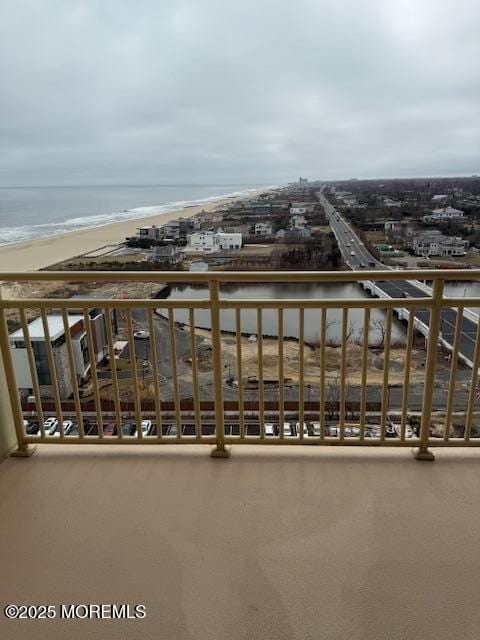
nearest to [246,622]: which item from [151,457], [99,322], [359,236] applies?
[151,457]

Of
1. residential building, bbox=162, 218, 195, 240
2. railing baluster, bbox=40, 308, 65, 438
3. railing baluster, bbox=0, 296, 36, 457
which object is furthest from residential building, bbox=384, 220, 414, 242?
railing baluster, bbox=0, 296, 36, 457

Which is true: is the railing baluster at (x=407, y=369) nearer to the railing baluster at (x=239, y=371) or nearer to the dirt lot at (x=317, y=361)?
the dirt lot at (x=317, y=361)

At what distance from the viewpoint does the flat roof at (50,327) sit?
2.18 m

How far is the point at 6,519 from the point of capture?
1.72 m

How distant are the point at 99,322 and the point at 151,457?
2.68 feet

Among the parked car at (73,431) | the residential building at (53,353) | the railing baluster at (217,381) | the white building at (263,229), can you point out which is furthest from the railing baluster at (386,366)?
the parked car at (73,431)

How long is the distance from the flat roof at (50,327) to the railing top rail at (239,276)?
0.84 feet

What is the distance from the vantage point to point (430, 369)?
80.1 inches

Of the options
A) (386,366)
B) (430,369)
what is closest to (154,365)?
(386,366)

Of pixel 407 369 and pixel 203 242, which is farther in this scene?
pixel 203 242

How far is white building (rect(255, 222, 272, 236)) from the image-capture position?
2907 millimetres

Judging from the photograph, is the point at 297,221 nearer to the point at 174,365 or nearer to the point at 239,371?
the point at 239,371

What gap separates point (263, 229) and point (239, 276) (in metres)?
1.13

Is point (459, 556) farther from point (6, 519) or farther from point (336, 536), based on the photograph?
point (6, 519)
